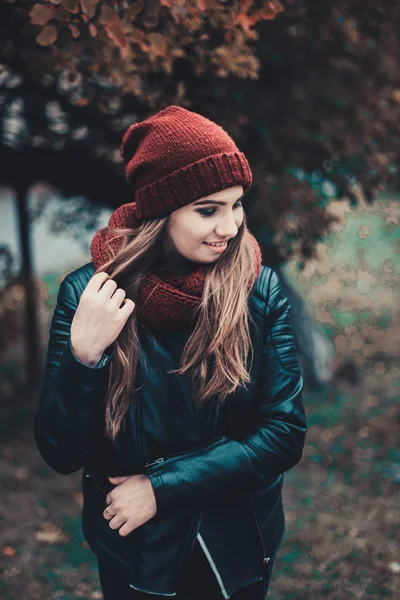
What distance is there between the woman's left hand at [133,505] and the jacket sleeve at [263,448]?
0.09ft

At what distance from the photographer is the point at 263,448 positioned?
5.68 ft

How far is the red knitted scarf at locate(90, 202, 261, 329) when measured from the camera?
1.69 metres

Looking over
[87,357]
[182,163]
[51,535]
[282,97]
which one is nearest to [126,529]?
[87,357]

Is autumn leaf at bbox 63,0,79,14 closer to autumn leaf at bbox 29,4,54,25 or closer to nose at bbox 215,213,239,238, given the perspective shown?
autumn leaf at bbox 29,4,54,25

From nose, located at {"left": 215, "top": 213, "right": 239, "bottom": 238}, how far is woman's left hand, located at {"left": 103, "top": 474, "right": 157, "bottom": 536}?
719 mm

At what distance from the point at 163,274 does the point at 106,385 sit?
0.36 meters

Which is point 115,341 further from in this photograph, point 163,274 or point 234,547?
point 234,547

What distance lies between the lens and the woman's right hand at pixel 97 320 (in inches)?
62.6

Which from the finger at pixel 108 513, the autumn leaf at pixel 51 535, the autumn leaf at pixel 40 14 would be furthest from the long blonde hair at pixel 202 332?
the autumn leaf at pixel 51 535

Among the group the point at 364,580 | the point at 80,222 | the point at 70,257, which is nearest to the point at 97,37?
the point at 80,222

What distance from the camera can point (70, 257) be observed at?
1080cm

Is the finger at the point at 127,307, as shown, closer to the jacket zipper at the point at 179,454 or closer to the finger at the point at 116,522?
the jacket zipper at the point at 179,454

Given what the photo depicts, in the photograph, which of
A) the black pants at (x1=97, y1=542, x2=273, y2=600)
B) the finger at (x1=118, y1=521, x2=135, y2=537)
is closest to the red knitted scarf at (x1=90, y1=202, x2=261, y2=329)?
the finger at (x1=118, y1=521, x2=135, y2=537)

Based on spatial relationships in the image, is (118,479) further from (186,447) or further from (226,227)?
(226,227)
